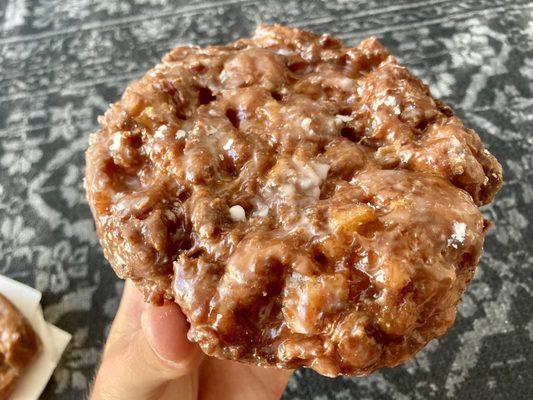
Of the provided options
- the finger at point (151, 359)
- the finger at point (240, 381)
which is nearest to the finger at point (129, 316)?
the finger at point (151, 359)

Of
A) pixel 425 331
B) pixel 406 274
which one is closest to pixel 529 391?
pixel 425 331

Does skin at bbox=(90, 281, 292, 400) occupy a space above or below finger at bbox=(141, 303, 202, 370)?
below

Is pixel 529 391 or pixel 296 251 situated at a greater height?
pixel 296 251

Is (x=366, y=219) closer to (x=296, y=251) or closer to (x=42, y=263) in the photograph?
(x=296, y=251)

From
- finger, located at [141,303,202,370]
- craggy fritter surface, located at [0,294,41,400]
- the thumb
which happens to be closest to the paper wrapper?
craggy fritter surface, located at [0,294,41,400]

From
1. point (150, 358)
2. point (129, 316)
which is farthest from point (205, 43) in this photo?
point (150, 358)

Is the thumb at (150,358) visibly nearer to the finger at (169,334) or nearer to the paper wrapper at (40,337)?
the finger at (169,334)

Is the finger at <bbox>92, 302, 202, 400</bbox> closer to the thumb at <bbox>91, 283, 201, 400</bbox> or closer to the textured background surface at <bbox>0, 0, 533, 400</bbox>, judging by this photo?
the thumb at <bbox>91, 283, 201, 400</bbox>
